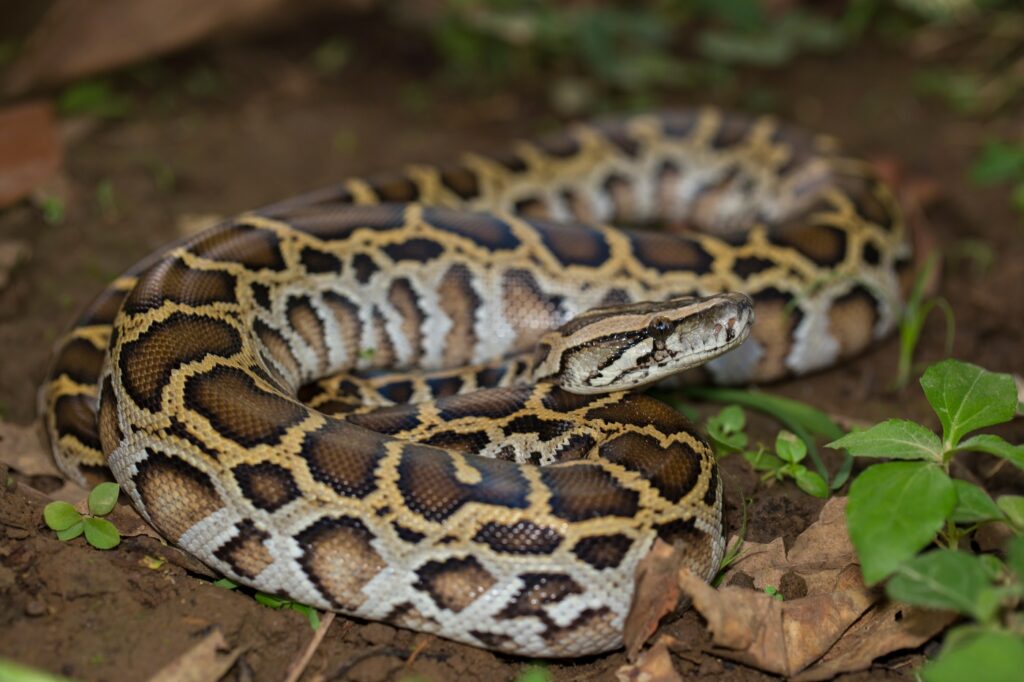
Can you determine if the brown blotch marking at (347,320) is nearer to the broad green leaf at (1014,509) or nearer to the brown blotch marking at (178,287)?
the brown blotch marking at (178,287)

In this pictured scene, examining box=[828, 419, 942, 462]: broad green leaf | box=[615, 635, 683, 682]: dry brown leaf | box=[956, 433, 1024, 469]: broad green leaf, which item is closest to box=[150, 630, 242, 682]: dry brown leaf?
box=[615, 635, 683, 682]: dry brown leaf

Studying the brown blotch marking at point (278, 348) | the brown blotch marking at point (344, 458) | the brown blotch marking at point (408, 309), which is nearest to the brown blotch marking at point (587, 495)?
the brown blotch marking at point (344, 458)

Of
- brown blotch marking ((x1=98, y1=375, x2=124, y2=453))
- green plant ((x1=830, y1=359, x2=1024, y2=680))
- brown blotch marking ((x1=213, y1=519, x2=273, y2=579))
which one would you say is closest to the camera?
green plant ((x1=830, y1=359, x2=1024, y2=680))

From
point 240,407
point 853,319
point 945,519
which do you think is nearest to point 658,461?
point 945,519

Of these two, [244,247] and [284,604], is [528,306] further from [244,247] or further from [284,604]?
[284,604]

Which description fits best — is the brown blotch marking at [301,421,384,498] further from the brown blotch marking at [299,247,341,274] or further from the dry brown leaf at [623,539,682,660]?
the brown blotch marking at [299,247,341,274]
